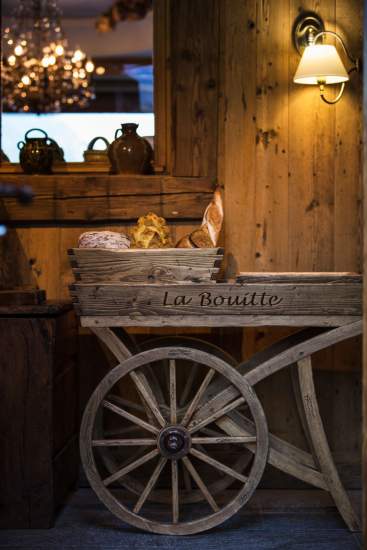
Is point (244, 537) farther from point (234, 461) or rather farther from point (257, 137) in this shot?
point (257, 137)

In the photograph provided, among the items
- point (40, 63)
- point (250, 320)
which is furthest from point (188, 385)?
point (40, 63)

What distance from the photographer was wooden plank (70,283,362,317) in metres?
2.89

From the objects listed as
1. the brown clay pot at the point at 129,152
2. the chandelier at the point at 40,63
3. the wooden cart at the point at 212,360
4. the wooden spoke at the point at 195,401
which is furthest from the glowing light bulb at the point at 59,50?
the wooden spoke at the point at 195,401

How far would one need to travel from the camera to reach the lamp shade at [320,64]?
3.21 metres

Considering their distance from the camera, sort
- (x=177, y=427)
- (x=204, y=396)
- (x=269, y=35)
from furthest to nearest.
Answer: (x=269, y=35) → (x=204, y=396) → (x=177, y=427)

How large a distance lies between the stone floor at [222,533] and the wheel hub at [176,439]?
325mm

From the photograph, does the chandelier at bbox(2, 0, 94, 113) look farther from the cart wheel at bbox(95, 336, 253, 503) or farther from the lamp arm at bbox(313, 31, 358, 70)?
the cart wheel at bbox(95, 336, 253, 503)

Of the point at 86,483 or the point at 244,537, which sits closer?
the point at 244,537

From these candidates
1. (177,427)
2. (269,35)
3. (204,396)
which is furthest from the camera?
(269,35)

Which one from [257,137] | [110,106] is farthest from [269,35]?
[110,106]

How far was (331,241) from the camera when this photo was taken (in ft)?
11.6

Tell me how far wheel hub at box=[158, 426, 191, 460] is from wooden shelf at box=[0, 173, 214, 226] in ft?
3.36

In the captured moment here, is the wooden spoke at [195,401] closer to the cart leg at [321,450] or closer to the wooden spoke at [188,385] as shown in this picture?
the cart leg at [321,450]

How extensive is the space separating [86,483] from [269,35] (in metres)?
2.10
